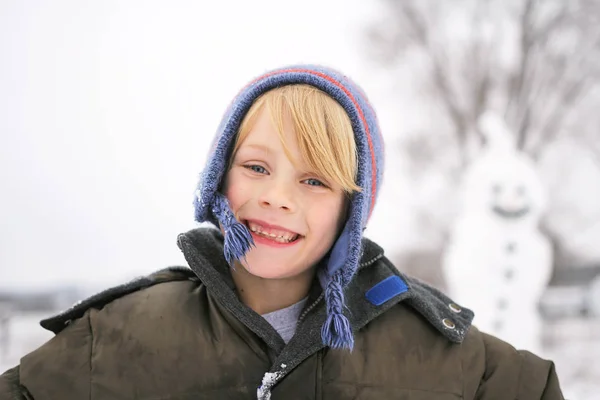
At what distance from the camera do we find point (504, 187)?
8.96 feet

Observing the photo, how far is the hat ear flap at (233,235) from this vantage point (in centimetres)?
89

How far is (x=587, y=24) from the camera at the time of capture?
2.95 meters

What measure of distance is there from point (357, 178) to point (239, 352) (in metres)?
0.35

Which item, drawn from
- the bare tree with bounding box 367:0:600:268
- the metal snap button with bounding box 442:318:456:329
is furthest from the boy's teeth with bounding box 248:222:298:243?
the bare tree with bounding box 367:0:600:268

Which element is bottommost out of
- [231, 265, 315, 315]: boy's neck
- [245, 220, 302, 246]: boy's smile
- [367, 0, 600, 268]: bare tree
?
[231, 265, 315, 315]: boy's neck

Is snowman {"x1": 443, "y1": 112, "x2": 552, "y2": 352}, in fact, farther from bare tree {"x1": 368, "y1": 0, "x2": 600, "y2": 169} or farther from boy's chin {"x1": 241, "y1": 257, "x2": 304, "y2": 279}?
boy's chin {"x1": 241, "y1": 257, "x2": 304, "y2": 279}

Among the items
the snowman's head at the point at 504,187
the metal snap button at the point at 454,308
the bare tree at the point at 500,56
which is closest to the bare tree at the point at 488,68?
the bare tree at the point at 500,56

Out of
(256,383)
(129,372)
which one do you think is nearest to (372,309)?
(256,383)

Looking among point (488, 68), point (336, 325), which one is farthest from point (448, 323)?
point (488, 68)

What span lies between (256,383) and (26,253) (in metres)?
2.20

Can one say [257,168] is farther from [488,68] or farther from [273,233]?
[488,68]

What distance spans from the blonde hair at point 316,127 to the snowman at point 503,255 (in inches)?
76.5

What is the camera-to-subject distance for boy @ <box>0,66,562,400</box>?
91cm

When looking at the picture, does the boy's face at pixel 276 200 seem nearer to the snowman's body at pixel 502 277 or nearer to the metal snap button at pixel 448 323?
the metal snap button at pixel 448 323
